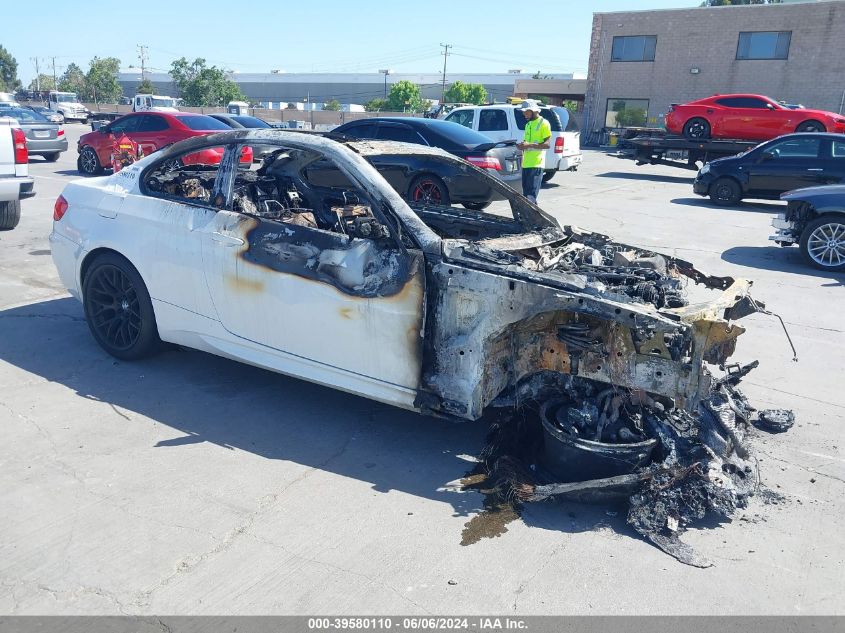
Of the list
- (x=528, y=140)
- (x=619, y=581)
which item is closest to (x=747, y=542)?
(x=619, y=581)

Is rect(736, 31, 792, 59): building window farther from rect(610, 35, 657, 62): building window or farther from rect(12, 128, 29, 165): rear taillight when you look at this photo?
rect(12, 128, 29, 165): rear taillight

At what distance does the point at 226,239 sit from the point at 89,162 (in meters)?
14.9

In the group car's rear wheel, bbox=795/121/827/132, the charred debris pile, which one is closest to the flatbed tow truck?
car's rear wheel, bbox=795/121/827/132

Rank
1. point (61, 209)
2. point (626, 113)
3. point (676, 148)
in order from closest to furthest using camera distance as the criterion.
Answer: point (61, 209) → point (676, 148) → point (626, 113)

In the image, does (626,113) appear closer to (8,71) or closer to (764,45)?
(764,45)

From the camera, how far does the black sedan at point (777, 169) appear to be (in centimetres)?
1390

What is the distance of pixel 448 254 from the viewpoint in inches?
159

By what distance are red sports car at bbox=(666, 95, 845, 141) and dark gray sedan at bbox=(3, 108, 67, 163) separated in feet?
57.6

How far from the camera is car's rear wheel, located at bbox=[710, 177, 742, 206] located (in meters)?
15.0

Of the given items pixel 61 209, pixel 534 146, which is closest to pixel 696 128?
pixel 534 146

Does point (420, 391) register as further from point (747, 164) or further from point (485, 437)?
point (747, 164)

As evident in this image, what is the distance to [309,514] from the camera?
3.71 m

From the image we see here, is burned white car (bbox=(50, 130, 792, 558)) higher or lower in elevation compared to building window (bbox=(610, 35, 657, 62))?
lower

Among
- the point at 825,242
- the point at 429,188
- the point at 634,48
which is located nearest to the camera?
the point at 825,242
